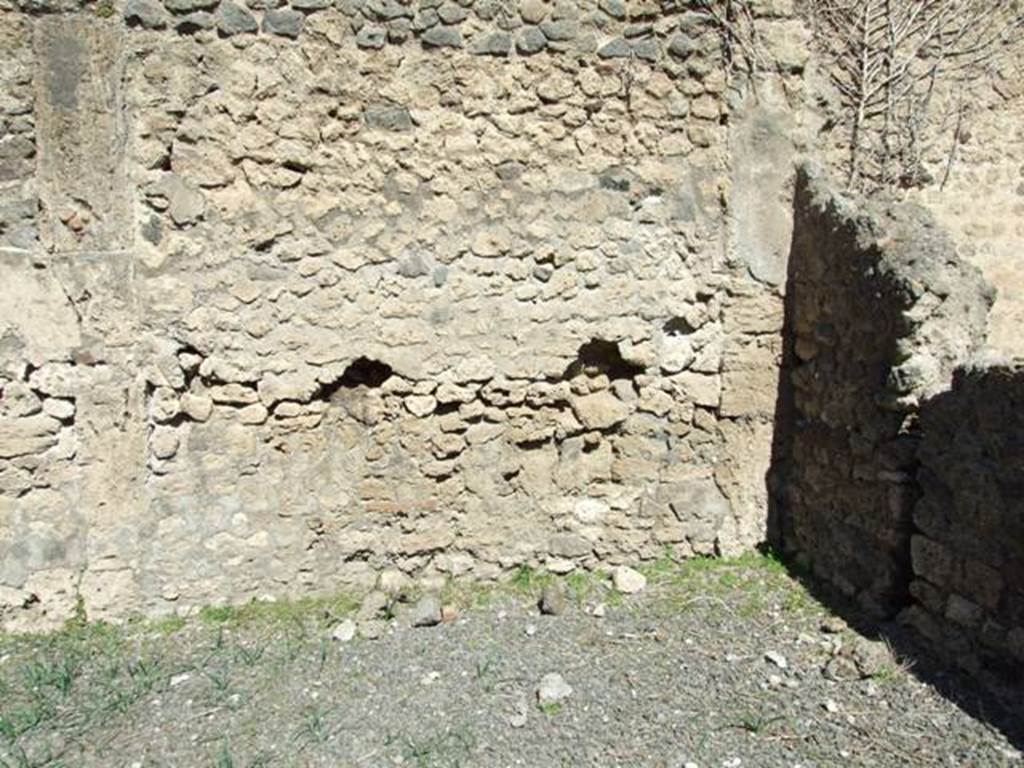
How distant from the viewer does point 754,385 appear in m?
4.97

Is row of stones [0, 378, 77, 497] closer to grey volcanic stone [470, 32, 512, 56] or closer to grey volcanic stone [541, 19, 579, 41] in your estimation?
grey volcanic stone [470, 32, 512, 56]

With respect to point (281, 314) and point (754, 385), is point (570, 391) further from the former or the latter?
point (281, 314)

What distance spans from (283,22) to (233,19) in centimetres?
21

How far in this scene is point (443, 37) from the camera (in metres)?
4.44

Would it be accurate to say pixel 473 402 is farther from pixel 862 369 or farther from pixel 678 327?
pixel 862 369

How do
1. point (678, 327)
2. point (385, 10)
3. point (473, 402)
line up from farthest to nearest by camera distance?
point (678, 327) < point (473, 402) < point (385, 10)

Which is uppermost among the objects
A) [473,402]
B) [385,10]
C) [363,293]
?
[385,10]

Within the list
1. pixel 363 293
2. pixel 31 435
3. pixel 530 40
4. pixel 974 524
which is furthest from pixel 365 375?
pixel 974 524

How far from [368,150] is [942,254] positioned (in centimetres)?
259

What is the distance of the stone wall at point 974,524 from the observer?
367cm

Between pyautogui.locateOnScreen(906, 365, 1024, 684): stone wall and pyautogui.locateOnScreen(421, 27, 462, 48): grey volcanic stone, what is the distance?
8.54ft

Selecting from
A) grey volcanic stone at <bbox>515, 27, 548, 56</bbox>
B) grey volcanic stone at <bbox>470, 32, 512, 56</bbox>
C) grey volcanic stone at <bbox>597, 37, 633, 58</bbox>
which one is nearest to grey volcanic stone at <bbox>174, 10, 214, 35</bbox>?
grey volcanic stone at <bbox>470, 32, 512, 56</bbox>

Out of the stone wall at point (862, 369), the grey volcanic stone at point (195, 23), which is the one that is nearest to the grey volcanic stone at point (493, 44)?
the grey volcanic stone at point (195, 23)

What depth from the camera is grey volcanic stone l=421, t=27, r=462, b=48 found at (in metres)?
4.43
